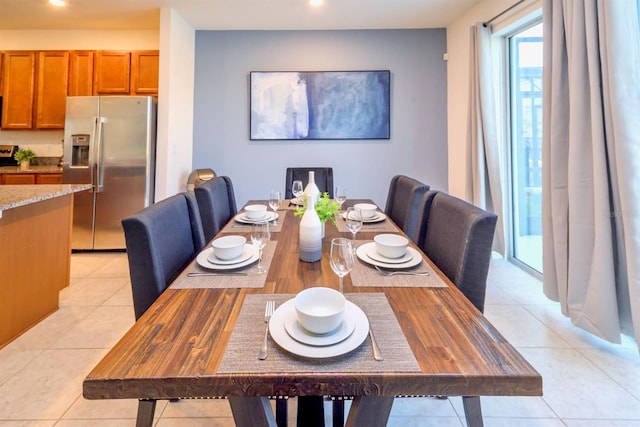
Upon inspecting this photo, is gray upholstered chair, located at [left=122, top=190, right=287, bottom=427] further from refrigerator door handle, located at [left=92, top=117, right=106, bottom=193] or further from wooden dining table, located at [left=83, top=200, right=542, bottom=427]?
refrigerator door handle, located at [left=92, top=117, right=106, bottom=193]

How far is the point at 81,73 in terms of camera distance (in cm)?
369

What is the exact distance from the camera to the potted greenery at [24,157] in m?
3.82

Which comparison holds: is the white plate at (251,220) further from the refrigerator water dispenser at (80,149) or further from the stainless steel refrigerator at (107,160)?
the refrigerator water dispenser at (80,149)

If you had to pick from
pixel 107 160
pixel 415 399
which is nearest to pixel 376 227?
pixel 415 399

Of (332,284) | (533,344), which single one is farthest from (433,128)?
(332,284)

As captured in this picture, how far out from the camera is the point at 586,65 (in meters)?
1.88

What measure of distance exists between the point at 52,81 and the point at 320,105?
3039mm

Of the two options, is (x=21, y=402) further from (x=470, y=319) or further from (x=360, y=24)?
(x=360, y=24)

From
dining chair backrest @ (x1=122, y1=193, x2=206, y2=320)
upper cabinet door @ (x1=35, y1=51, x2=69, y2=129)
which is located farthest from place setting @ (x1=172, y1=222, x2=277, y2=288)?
upper cabinet door @ (x1=35, y1=51, x2=69, y2=129)

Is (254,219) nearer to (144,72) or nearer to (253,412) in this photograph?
(253,412)

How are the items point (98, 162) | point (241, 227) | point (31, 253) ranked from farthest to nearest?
1. point (98, 162)
2. point (31, 253)
3. point (241, 227)

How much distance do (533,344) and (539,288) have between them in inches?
36.6

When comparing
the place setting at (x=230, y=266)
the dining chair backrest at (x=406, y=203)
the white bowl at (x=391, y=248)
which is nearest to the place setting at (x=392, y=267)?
the white bowl at (x=391, y=248)

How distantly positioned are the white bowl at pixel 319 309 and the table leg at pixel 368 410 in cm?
18
